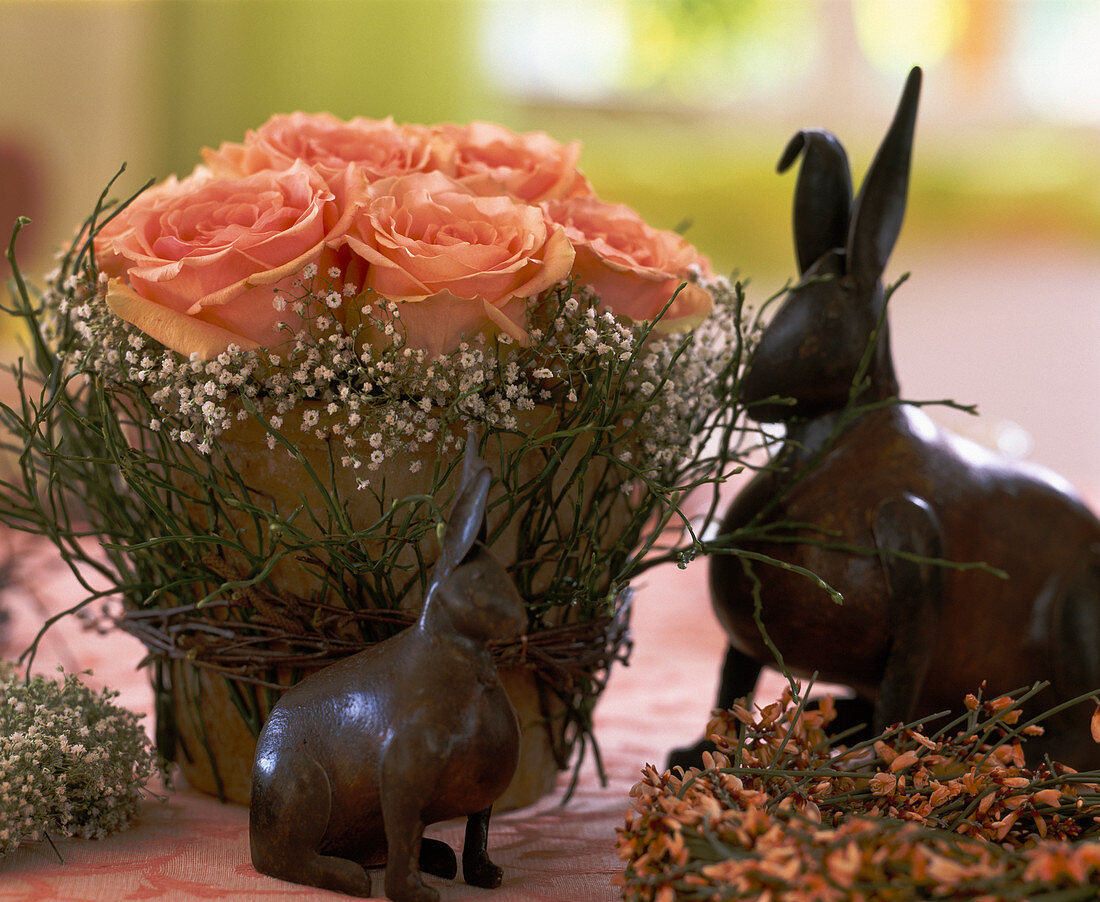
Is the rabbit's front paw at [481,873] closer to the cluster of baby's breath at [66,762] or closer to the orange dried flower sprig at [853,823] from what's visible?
the orange dried flower sprig at [853,823]

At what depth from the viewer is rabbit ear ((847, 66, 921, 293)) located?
68cm

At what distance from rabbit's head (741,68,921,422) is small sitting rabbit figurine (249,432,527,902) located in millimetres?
257

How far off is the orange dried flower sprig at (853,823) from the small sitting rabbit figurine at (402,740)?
0.27 feet

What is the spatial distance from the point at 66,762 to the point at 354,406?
0.24 m

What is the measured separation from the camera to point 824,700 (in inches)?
25.3

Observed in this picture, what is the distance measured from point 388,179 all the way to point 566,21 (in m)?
2.63

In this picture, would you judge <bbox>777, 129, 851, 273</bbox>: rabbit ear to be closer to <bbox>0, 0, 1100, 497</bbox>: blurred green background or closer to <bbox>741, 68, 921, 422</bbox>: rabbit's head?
<bbox>741, 68, 921, 422</bbox>: rabbit's head

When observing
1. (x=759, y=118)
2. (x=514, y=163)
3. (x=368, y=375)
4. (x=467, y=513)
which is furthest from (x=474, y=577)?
(x=759, y=118)

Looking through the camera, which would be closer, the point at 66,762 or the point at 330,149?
the point at 66,762

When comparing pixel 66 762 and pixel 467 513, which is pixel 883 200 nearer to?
pixel 467 513

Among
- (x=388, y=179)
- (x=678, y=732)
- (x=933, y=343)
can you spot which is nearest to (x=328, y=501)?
(x=388, y=179)

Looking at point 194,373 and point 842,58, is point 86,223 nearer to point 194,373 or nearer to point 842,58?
point 194,373

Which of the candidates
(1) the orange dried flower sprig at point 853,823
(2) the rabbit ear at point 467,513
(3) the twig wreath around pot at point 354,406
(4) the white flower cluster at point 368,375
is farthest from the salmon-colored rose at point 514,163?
(1) the orange dried flower sprig at point 853,823

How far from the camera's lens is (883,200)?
0.70 metres
